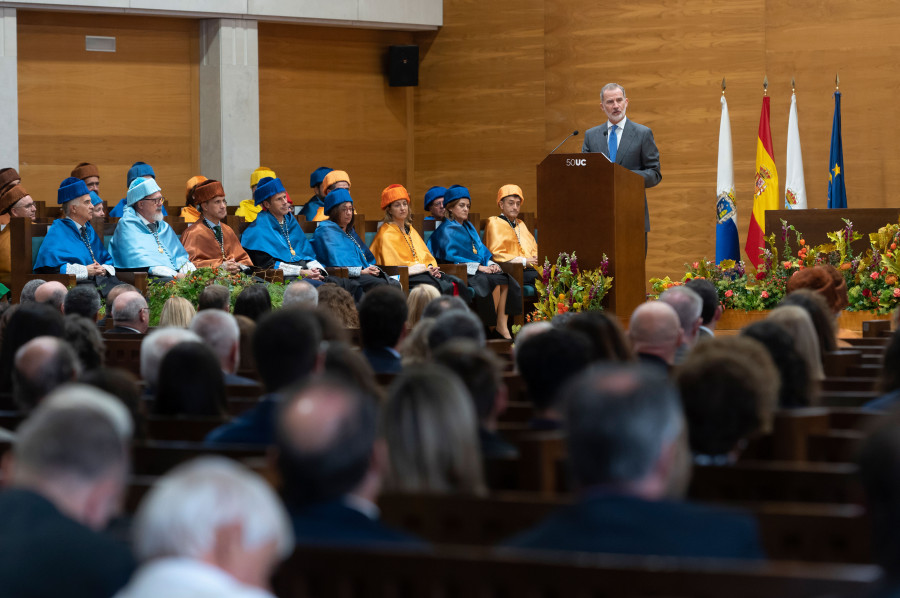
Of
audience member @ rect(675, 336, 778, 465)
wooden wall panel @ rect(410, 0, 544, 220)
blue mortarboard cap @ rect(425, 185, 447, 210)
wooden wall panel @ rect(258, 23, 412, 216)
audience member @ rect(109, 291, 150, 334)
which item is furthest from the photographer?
wooden wall panel @ rect(258, 23, 412, 216)

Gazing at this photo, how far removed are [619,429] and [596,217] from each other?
16.5 feet

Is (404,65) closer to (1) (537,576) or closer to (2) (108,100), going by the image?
(2) (108,100)

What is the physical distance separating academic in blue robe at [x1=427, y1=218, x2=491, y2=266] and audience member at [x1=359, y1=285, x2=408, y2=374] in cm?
571

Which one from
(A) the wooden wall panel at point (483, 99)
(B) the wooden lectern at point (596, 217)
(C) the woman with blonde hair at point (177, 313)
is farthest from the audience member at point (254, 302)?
(A) the wooden wall panel at point (483, 99)

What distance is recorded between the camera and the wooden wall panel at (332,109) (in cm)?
1255

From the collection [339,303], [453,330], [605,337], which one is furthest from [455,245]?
[605,337]

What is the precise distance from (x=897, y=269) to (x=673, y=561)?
5.95m

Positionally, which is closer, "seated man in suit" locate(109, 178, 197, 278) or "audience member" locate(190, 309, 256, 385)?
"audience member" locate(190, 309, 256, 385)

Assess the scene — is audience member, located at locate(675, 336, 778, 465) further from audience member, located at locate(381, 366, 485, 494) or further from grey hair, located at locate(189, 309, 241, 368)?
grey hair, located at locate(189, 309, 241, 368)

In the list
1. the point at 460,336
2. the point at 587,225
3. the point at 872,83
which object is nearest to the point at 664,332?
the point at 460,336

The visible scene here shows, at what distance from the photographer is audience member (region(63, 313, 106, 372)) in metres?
4.09

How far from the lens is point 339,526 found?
185 cm

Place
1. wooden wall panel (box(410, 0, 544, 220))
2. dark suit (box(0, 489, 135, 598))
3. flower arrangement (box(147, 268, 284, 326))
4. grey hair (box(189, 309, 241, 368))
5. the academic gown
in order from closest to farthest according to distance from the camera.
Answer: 1. dark suit (box(0, 489, 135, 598))
2. grey hair (box(189, 309, 241, 368))
3. flower arrangement (box(147, 268, 284, 326))
4. the academic gown
5. wooden wall panel (box(410, 0, 544, 220))

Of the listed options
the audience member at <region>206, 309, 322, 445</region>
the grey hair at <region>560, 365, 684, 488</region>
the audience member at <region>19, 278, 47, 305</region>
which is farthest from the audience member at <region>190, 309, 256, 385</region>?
the audience member at <region>19, 278, 47, 305</region>
